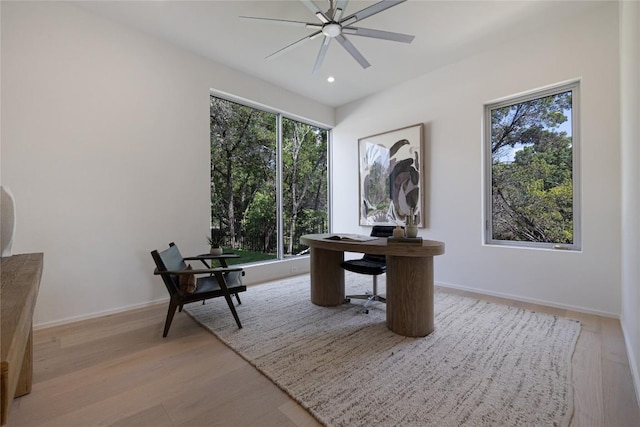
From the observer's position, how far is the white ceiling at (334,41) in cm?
268

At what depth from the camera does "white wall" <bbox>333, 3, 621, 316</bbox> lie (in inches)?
106

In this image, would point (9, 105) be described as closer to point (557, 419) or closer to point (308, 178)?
point (308, 178)

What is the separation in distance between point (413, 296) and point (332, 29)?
8.03ft

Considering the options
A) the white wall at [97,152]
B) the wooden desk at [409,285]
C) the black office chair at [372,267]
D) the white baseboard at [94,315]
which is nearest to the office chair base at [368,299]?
the black office chair at [372,267]

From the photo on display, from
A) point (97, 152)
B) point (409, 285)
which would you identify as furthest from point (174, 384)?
point (97, 152)

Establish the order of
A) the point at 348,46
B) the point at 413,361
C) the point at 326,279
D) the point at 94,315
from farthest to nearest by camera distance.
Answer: the point at 326,279
the point at 94,315
the point at 348,46
the point at 413,361

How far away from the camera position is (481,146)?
3.53m

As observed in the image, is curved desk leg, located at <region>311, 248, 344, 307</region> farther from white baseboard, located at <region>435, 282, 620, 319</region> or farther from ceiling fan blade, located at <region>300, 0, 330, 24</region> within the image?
ceiling fan blade, located at <region>300, 0, 330, 24</region>

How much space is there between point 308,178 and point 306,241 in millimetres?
2288

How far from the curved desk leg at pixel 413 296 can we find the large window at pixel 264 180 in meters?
2.54

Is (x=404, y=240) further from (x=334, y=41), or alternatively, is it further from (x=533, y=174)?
(x=334, y=41)

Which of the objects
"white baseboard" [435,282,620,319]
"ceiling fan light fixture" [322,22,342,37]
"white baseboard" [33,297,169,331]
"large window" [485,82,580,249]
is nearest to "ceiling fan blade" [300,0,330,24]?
"ceiling fan light fixture" [322,22,342,37]

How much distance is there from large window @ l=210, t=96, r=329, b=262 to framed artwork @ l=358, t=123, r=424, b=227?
97cm

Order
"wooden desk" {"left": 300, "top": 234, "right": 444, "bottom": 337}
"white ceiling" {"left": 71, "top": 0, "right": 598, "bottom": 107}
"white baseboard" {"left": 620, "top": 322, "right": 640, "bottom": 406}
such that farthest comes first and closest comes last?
1. "white ceiling" {"left": 71, "top": 0, "right": 598, "bottom": 107}
2. "wooden desk" {"left": 300, "top": 234, "right": 444, "bottom": 337}
3. "white baseboard" {"left": 620, "top": 322, "right": 640, "bottom": 406}
